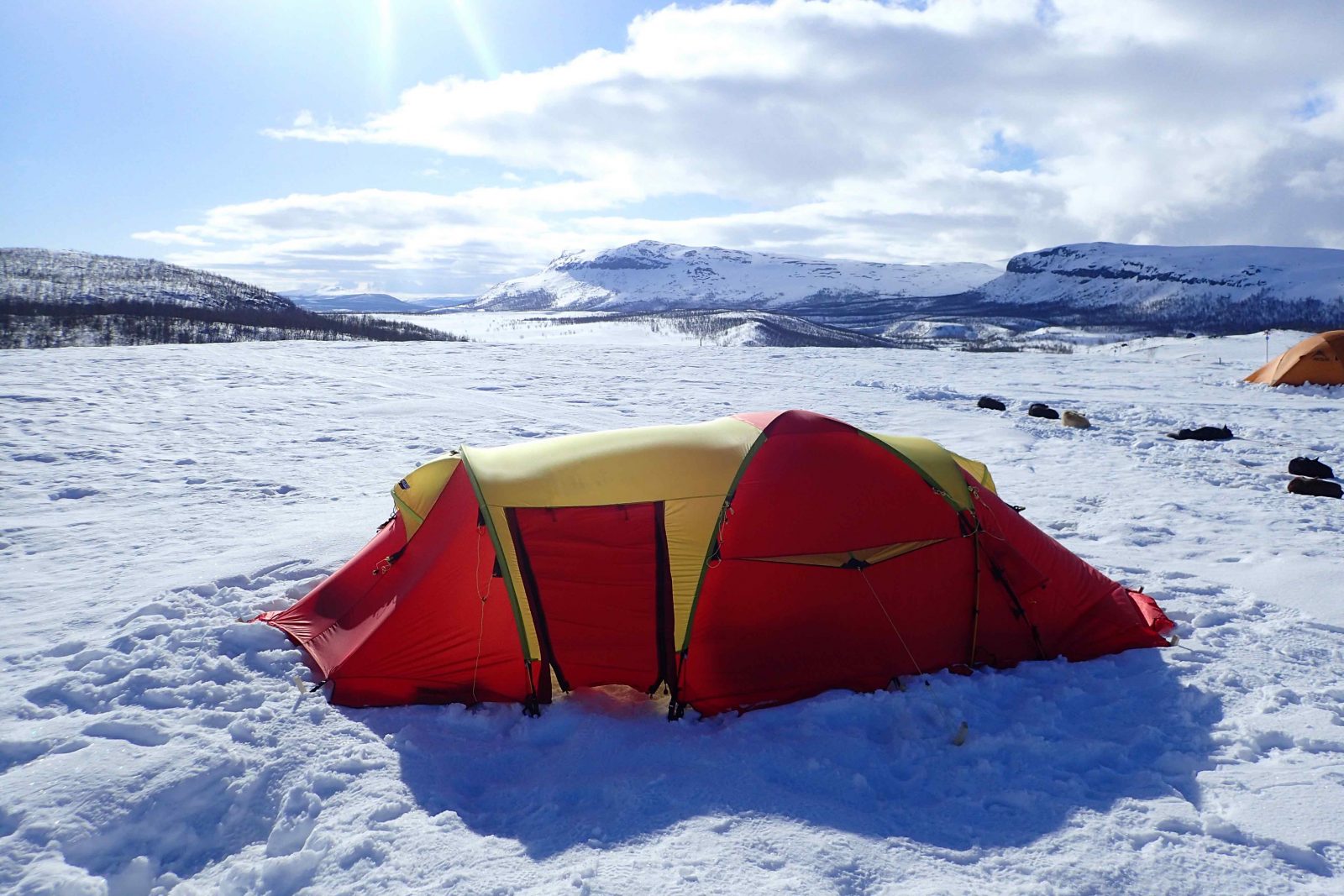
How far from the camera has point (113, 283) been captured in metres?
112

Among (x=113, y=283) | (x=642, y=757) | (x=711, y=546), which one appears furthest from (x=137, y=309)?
(x=642, y=757)

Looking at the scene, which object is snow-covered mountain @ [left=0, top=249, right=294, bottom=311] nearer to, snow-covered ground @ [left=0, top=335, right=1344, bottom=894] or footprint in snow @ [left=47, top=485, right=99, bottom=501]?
footprint in snow @ [left=47, top=485, right=99, bottom=501]

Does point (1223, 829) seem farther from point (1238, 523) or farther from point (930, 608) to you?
point (1238, 523)

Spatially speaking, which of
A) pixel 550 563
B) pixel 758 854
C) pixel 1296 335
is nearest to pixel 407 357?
pixel 550 563

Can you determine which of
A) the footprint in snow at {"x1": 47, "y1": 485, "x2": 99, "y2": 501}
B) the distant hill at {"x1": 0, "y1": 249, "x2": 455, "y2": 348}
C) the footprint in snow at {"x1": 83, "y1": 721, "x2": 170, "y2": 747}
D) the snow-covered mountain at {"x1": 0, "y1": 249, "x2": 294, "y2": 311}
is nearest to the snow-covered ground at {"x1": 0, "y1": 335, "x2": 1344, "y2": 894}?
the footprint in snow at {"x1": 83, "y1": 721, "x2": 170, "y2": 747}

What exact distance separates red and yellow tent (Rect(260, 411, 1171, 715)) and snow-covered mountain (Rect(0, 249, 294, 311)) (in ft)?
366

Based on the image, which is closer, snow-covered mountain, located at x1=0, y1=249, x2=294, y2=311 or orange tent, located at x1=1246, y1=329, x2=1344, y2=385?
orange tent, located at x1=1246, y1=329, x2=1344, y2=385

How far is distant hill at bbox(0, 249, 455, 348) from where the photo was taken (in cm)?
4950

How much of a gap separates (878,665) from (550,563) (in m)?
2.53

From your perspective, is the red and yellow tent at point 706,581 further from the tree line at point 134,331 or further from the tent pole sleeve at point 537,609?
the tree line at point 134,331

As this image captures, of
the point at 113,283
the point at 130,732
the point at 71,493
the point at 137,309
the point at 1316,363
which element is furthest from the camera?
the point at 113,283

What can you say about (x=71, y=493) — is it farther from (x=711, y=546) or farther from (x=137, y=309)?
(x=137, y=309)

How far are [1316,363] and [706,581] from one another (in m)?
24.1

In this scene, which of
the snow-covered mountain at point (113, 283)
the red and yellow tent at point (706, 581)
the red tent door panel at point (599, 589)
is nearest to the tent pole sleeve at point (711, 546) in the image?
the red and yellow tent at point (706, 581)
